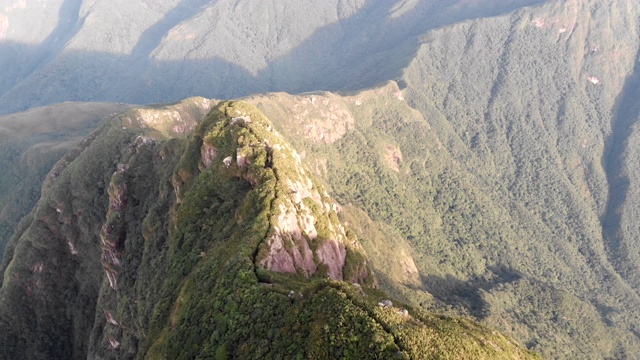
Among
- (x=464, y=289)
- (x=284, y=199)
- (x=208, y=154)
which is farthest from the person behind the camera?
(x=464, y=289)

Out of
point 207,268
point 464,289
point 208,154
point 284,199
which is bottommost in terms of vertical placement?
point 464,289

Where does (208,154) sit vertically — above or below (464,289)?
above

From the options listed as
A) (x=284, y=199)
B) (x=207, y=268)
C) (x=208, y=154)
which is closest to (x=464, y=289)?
(x=208, y=154)

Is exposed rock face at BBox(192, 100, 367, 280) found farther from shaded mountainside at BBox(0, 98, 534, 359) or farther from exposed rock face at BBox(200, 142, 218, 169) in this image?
shaded mountainside at BBox(0, 98, 534, 359)

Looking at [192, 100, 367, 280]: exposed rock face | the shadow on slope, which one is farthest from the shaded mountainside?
the shadow on slope

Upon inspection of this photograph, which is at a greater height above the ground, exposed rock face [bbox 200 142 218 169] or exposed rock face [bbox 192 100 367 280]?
exposed rock face [bbox 200 142 218 169]

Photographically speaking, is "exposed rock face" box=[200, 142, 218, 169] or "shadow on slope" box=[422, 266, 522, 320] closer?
"exposed rock face" box=[200, 142, 218, 169]

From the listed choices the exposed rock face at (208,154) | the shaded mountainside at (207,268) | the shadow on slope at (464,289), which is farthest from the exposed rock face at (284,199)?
the shadow on slope at (464,289)

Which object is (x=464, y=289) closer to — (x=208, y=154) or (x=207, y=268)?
(x=208, y=154)

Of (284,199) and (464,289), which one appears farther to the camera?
(464,289)
